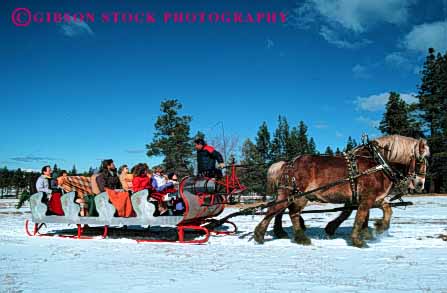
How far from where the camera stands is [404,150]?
7.16m

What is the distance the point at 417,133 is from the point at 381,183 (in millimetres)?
1520

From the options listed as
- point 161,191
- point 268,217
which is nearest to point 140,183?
point 161,191

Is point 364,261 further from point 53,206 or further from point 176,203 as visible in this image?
point 53,206

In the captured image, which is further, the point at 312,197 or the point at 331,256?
the point at 312,197

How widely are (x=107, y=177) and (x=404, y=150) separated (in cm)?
646

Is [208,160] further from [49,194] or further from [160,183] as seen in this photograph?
[49,194]

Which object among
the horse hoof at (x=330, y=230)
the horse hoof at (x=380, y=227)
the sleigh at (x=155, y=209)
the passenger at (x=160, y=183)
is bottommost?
the horse hoof at (x=330, y=230)

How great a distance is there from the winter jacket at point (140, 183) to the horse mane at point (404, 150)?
493 cm

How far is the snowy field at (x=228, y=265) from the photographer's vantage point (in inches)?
168

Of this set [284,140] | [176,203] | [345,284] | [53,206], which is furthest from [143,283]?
[284,140]

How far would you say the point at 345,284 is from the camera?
4.28m

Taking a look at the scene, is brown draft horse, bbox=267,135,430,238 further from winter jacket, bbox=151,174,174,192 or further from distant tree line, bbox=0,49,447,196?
distant tree line, bbox=0,49,447,196

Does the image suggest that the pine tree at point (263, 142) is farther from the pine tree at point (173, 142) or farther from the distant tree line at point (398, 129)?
the pine tree at point (173, 142)

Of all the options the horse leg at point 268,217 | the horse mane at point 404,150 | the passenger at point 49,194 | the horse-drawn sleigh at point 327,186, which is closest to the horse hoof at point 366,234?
the horse-drawn sleigh at point 327,186
